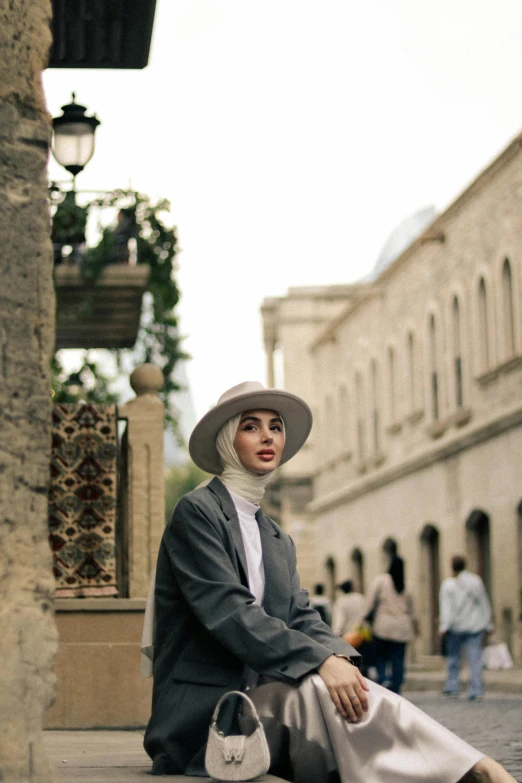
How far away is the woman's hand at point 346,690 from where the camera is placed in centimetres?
466

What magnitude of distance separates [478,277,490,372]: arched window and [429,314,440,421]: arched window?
10.9ft

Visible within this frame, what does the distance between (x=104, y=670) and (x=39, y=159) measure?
7396mm

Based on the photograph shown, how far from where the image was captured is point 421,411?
1344 inches

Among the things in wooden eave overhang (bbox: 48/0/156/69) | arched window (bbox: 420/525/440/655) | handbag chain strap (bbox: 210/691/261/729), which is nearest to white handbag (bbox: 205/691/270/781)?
handbag chain strap (bbox: 210/691/261/729)

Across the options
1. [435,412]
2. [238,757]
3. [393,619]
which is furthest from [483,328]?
[238,757]

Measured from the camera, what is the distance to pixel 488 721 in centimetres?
1348

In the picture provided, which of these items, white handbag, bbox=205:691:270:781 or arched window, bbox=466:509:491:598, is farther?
arched window, bbox=466:509:491:598

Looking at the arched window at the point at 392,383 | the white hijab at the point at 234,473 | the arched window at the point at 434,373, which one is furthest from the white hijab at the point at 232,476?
the arched window at the point at 392,383

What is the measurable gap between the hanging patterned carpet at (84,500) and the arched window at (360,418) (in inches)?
1151

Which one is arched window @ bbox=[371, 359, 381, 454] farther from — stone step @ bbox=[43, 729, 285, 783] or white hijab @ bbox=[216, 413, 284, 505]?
white hijab @ bbox=[216, 413, 284, 505]

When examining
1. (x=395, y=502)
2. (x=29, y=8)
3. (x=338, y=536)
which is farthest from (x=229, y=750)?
(x=338, y=536)

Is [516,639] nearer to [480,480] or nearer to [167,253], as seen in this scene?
[480,480]

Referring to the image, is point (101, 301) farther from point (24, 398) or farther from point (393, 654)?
point (24, 398)

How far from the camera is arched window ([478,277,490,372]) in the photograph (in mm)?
29500
